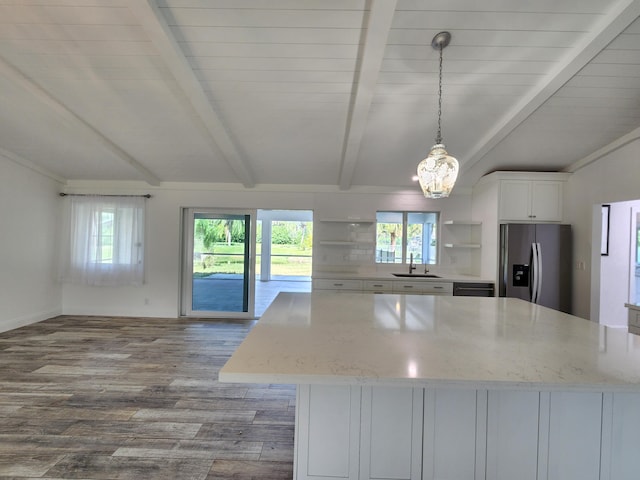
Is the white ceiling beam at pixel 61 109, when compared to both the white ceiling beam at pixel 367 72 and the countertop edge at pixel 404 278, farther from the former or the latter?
the countertop edge at pixel 404 278

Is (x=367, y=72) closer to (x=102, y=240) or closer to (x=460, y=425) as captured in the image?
(x=460, y=425)

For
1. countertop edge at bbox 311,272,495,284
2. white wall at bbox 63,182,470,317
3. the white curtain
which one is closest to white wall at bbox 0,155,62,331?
the white curtain

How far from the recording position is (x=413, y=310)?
212cm

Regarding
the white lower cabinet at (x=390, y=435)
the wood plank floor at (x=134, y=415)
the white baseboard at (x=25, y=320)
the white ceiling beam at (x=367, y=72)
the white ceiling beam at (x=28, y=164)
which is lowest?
the wood plank floor at (x=134, y=415)

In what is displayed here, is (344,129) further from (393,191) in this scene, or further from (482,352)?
(482,352)

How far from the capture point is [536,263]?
3852 millimetres

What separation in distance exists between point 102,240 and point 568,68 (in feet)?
A: 19.8

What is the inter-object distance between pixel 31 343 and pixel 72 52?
10.9 ft

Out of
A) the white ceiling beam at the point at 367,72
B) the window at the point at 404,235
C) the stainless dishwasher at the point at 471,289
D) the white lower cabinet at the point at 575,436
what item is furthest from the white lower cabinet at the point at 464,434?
the window at the point at 404,235

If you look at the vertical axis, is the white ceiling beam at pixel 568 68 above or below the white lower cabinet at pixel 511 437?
above

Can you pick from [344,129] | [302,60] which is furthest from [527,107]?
[302,60]

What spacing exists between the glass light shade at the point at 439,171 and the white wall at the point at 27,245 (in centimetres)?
515

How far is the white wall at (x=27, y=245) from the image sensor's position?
163 inches

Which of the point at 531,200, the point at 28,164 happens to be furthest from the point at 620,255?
the point at 28,164
